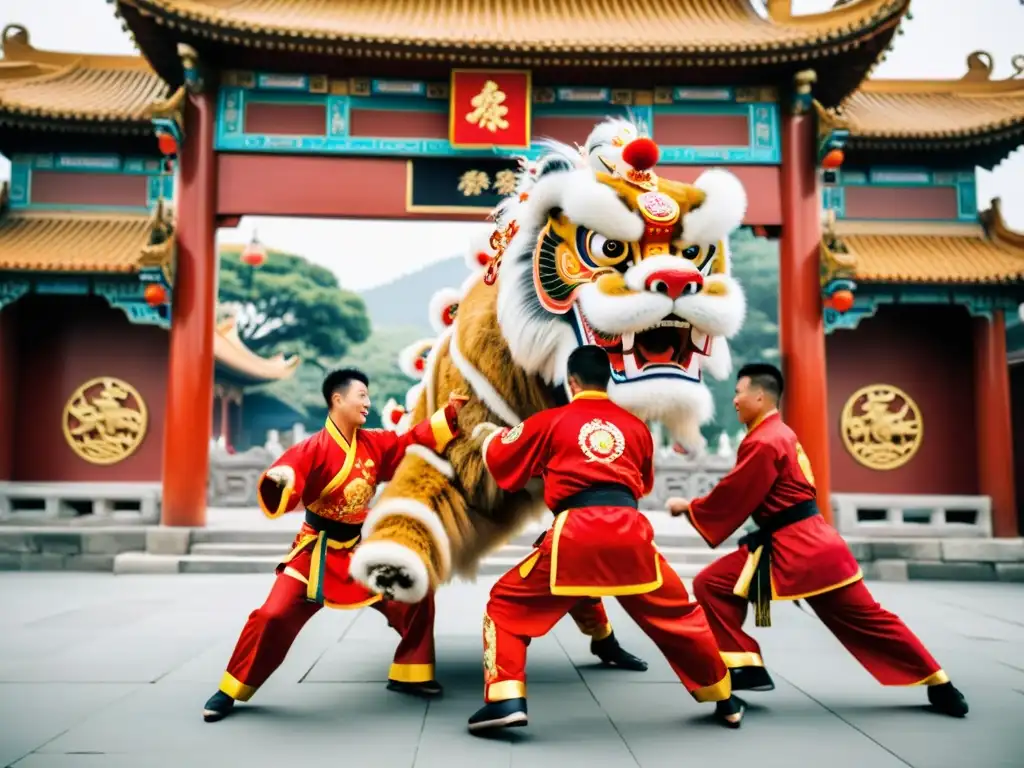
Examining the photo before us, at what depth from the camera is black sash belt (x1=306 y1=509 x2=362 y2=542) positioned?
269cm

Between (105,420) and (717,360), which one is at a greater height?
(717,360)

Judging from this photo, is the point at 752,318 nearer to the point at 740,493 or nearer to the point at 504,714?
the point at 740,493

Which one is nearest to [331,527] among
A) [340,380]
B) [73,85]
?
[340,380]

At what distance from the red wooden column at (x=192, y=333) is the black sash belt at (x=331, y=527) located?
4.87 metres

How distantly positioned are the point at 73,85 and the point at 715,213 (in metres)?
8.59

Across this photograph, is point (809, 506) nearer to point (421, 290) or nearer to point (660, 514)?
point (660, 514)

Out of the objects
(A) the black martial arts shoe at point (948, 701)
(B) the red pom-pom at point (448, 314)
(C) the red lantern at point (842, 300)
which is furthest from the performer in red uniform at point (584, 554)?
(C) the red lantern at point (842, 300)

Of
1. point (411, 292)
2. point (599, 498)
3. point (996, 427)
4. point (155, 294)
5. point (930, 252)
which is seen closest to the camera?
point (599, 498)

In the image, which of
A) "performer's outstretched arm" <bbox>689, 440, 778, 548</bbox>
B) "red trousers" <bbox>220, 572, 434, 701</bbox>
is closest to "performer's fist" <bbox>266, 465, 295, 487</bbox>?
"red trousers" <bbox>220, 572, 434, 701</bbox>

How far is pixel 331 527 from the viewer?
2689 millimetres

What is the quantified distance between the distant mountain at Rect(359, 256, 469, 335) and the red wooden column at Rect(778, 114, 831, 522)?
89724 mm

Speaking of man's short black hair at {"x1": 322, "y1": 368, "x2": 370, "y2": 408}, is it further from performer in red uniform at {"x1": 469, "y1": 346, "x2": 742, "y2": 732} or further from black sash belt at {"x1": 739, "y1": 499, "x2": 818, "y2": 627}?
black sash belt at {"x1": 739, "y1": 499, "x2": 818, "y2": 627}

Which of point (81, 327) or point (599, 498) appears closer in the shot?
point (599, 498)

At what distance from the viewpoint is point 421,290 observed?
104m
